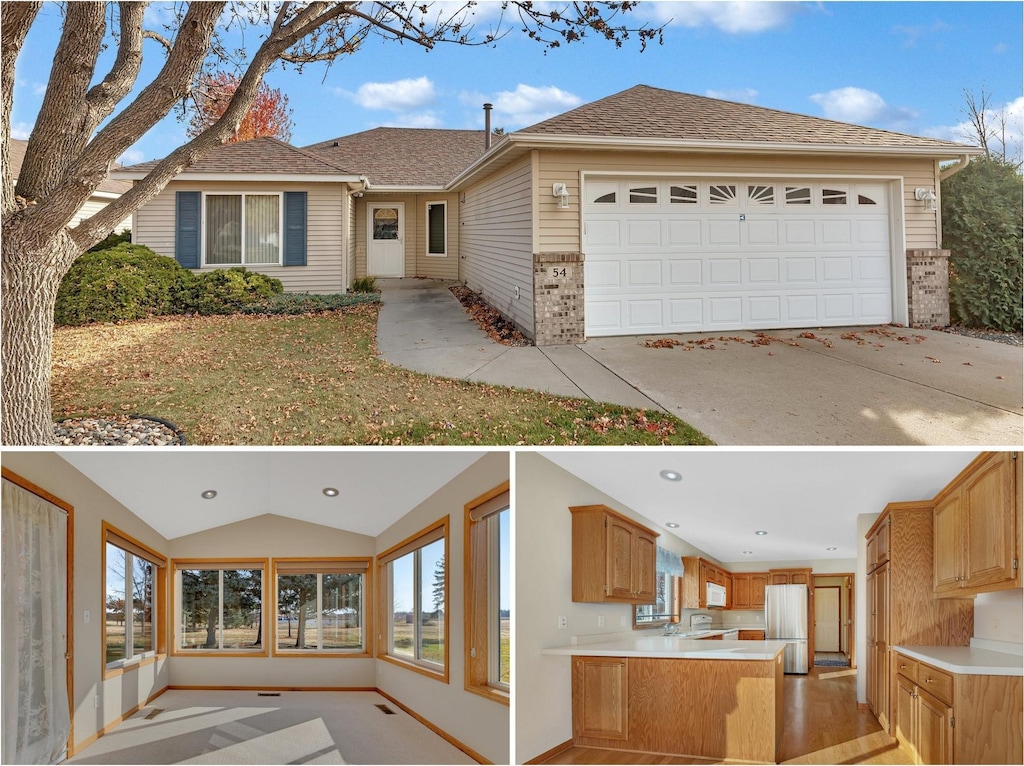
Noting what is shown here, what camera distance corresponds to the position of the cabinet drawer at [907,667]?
18.3 feet

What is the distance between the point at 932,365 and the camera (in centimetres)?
758

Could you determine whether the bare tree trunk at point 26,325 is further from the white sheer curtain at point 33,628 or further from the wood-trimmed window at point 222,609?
the wood-trimmed window at point 222,609

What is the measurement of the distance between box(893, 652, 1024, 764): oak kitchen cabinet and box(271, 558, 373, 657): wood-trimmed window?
6574 mm

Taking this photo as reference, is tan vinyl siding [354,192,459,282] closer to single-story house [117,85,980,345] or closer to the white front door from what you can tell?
the white front door

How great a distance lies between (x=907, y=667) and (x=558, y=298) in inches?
189

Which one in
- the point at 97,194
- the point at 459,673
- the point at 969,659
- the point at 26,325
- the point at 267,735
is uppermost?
the point at 97,194

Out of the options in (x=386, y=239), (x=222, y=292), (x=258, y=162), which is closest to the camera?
(x=222, y=292)

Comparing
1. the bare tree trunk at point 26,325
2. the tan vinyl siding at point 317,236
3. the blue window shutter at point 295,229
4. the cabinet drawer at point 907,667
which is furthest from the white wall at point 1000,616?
the blue window shutter at point 295,229

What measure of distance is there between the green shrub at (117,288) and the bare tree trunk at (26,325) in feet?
17.6

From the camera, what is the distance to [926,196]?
31.4 feet

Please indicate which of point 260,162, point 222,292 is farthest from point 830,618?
point 260,162

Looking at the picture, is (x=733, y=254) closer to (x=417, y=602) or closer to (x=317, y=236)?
(x=417, y=602)

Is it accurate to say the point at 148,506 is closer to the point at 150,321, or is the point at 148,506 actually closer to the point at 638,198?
the point at 150,321

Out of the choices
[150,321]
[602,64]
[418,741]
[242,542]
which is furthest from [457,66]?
[418,741]
